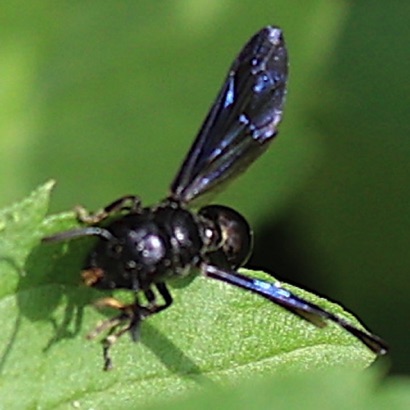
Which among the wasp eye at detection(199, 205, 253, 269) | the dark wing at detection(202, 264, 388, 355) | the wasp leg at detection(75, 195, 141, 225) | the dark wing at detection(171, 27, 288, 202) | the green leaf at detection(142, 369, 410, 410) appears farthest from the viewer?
the dark wing at detection(171, 27, 288, 202)

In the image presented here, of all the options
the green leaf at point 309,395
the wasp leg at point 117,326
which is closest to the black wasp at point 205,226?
the wasp leg at point 117,326

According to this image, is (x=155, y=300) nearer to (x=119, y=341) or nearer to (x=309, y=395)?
(x=119, y=341)

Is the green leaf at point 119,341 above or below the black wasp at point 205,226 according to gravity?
below

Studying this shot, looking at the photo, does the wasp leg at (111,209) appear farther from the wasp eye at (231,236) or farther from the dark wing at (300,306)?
the dark wing at (300,306)

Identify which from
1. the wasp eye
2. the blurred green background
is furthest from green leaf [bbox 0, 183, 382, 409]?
the blurred green background

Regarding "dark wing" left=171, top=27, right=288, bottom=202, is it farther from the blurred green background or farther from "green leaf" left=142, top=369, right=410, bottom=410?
"green leaf" left=142, top=369, right=410, bottom=410

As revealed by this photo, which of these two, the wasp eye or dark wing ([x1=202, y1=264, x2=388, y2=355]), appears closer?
dark wing ([x1=202, y1=264, x2=388, y2=355])

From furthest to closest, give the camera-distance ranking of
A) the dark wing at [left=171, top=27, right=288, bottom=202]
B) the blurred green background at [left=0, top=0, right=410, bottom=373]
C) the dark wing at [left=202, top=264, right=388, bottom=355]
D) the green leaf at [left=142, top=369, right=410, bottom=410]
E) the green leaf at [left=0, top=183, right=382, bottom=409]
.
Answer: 1. the blurred green background at [left=0, top=0, right=410, bottom=373]
2. the dark wing at [left=171, top=27, right=288, bottom=202]
3. the dark wing at [left=202, top=264, right=388, bottom=355]
4. the green leaf at [left=0, top=183, right=382, bottom=409]
5. the green leaf at [left=142, top=369, right=410, bottom=410]

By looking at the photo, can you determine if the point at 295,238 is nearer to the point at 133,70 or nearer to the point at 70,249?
the point at 133,70
